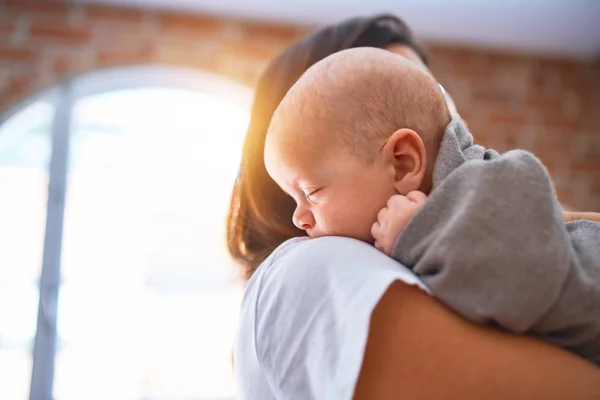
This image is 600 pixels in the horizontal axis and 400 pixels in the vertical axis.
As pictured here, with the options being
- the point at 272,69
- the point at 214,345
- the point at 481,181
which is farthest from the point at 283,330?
the point at 214,345

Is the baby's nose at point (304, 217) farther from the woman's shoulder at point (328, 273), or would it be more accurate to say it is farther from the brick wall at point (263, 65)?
the brick wall at point (263, 65)

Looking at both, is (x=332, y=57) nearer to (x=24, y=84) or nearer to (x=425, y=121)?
(x=425, y=121)

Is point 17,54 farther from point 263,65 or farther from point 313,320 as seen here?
point 313,320

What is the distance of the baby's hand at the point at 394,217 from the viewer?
2.48ft

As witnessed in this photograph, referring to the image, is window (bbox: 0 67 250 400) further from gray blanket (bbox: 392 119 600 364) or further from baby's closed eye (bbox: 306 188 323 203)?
gray blanket (bbox: 392 119 600 364)

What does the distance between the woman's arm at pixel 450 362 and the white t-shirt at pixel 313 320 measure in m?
0.04

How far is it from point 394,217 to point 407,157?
98mm

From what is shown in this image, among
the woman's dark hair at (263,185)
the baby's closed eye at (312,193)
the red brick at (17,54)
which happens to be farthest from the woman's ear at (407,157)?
the red brick at (17,54)

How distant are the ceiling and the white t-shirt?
3.09 metres

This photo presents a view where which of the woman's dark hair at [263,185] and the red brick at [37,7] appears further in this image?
the red brick at [37,7]

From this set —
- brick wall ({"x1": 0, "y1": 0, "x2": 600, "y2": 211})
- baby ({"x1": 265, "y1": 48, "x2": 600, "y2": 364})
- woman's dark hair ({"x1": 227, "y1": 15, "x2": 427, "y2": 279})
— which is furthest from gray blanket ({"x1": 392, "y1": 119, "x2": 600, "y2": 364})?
brick wall ({"x1": 0, "y1": 0, "x2": 600, "y2": 211})

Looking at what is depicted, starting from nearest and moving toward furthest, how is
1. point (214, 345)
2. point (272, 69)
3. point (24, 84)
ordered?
1. point (272, 69)
2. point (24, 84)
3. point (214, 345)

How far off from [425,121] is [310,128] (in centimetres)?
15

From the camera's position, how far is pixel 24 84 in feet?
11.3
